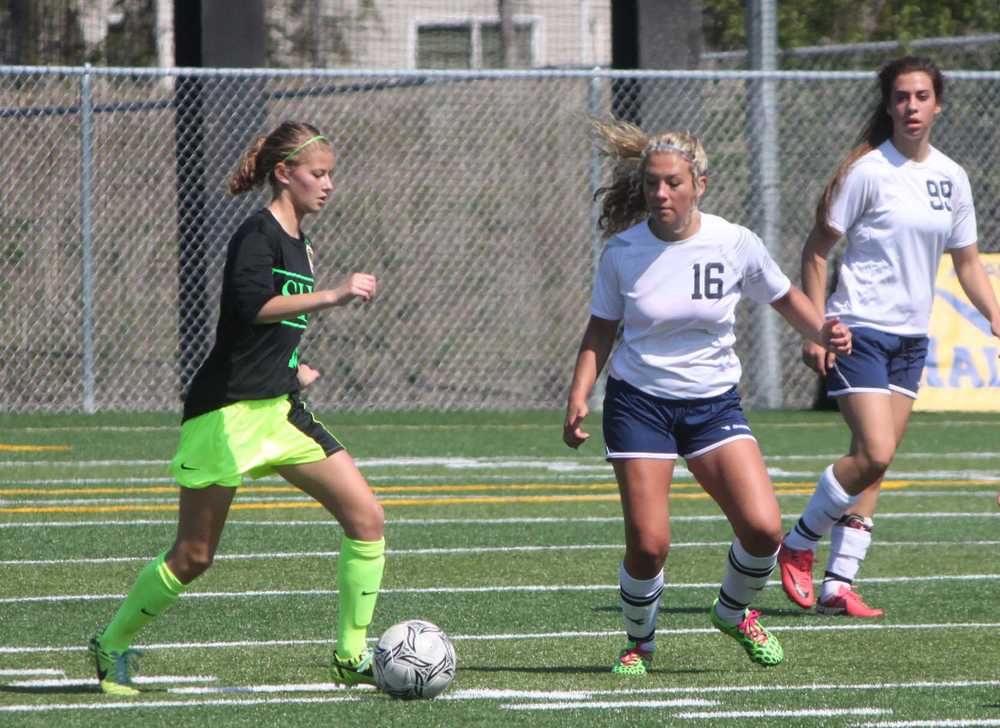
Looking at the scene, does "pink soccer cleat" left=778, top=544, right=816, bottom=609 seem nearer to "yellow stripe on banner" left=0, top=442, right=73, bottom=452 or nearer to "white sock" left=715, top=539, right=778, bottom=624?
"white sock" left=715, top=539, right=778, bottom=624

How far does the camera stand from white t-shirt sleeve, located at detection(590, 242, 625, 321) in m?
6.44

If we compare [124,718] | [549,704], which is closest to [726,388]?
[549,704]

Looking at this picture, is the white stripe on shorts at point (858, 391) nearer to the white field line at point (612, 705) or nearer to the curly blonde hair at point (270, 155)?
the white field line at point (612, 705)

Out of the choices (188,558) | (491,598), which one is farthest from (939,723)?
(491,598)

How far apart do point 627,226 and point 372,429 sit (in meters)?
8.98

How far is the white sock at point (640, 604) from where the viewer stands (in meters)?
6.48

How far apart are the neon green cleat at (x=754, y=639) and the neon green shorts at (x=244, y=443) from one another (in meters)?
1.51

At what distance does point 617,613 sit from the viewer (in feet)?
25.8

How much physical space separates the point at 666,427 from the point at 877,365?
1667 mm

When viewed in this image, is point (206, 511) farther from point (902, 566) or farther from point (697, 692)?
point (902, 566)

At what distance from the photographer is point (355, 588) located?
20.3 ft

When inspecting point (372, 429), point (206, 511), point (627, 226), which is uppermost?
point (627, 226)

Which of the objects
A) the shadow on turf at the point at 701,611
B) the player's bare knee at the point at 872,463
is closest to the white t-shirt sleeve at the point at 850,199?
the player's bare knee at the point at 872,463

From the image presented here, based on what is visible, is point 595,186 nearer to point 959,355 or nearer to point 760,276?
point 959,355
